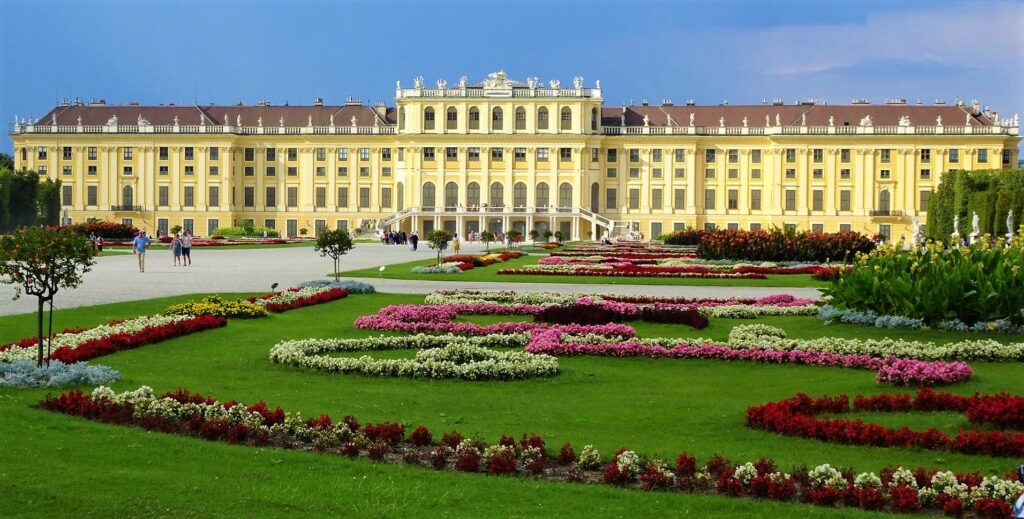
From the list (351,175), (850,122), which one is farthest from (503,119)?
(850,122)

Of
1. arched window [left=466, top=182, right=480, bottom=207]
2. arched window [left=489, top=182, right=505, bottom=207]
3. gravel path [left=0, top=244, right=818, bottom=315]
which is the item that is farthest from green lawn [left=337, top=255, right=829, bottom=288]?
arched window [left=466, top=182, right=480, bottom=207]

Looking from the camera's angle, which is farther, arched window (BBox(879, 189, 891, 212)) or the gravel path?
arched window (BBox(879, 189, 891, 212))

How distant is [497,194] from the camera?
282 ft

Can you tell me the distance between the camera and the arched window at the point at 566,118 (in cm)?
8456

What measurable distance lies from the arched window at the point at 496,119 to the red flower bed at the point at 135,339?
6878cm

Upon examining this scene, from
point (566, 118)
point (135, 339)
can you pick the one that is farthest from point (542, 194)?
point (135, 339)

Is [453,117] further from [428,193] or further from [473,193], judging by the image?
[428,193]

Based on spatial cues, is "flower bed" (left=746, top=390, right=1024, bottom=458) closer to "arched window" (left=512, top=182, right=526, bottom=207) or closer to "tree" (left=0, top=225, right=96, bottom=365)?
"tree" (left=0, top=225, right=96, bottom=365)

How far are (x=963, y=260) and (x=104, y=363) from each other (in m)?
12.1

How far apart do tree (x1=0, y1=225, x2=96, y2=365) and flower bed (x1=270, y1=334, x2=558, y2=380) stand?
2.76m

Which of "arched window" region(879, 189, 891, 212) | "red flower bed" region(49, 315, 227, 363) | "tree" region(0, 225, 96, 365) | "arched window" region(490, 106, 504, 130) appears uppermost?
"arched window" region(490, 106, 504, 130)

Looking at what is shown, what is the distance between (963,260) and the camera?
17.2 m

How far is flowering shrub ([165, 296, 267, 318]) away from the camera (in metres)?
18.0

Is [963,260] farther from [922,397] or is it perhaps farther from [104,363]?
[104,363]
